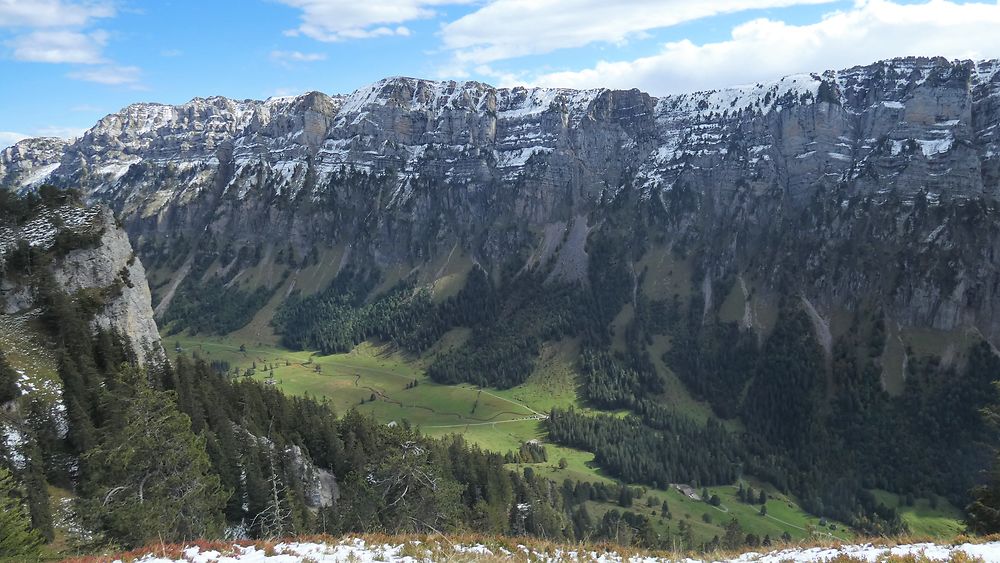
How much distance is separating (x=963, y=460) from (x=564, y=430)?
107651 mm

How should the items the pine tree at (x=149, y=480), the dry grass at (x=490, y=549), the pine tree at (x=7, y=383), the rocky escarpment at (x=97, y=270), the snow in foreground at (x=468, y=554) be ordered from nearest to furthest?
the dry grass at (x=490, y=549)
the snow in foreground at (x=468, y=554)
the pine tree at (x=149, y=480)
the pine tree at (x=7, y=383)
the rocky escarpment at (x=97, y=270)

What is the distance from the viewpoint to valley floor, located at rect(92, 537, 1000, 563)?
22.5m

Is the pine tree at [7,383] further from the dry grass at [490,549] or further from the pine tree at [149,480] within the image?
the dry grass at [490,549]

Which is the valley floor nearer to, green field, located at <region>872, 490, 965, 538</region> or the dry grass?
the dry grass

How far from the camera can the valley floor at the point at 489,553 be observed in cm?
2250

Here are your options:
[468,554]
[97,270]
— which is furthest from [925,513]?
[97,270]

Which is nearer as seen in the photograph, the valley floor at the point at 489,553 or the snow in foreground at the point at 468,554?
the valley floor at the point at 489,553

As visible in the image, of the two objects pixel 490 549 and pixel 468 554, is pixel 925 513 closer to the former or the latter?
pixel 490 549

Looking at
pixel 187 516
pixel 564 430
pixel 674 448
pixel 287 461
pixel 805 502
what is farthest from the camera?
pixel 564 430

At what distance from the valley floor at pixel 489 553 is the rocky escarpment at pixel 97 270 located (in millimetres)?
52375

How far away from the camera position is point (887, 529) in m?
127

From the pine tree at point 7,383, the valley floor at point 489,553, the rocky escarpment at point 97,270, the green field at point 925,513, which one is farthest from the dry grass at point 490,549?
the green field at point 925,513

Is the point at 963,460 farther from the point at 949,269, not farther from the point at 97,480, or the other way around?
the point at 97,480

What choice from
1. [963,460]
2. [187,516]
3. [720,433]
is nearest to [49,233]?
[187,516]
